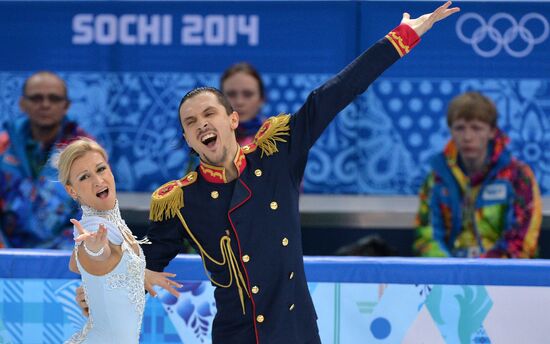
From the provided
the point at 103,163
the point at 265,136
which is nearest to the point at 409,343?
the point at 265,136

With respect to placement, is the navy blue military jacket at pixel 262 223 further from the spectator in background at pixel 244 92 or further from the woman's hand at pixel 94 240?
the spectator in background at pixel 244 92

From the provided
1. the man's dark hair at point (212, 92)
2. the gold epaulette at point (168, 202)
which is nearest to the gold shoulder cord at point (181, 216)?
the gold epaulette at point (168, 202)

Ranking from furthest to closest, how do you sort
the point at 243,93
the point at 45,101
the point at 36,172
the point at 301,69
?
1. the point at 301,69
2. the point at 45,101
3. the point at 36,172
4. the point at 243,93

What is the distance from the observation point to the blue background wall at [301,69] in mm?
6387

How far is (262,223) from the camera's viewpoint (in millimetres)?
3852

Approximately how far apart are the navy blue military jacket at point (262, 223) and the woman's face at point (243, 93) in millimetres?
2127

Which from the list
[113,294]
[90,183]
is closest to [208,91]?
[90,183]

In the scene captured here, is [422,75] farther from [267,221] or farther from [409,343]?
[267,221]

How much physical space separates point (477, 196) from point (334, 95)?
237 centimetres

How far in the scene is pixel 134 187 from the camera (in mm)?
6531

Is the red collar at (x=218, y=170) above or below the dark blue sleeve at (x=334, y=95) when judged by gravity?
below

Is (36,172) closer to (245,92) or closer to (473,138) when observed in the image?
(245,92)

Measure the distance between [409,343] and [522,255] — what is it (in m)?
1.51

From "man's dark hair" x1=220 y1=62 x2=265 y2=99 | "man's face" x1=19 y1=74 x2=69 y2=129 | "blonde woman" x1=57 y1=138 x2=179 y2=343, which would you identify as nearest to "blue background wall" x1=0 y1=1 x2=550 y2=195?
"man's face" x1=19 y1=74 x2=69 y2=129
